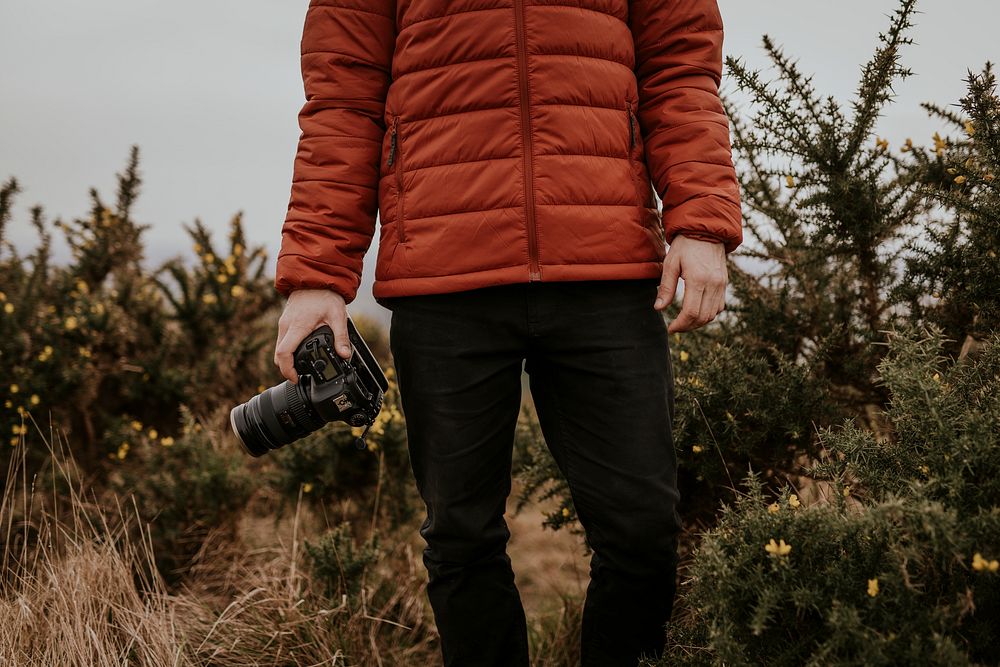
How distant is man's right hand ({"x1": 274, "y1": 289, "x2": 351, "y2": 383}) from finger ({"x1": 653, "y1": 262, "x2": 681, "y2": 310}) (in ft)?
2.42

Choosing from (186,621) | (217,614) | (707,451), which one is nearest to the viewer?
(707,451)

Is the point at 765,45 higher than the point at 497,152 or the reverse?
higher

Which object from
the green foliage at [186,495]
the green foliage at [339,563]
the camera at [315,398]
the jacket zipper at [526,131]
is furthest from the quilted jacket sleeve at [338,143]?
the green foliage at [186,495]

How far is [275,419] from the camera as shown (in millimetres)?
1806

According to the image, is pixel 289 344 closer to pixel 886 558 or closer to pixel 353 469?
pixel 886 558

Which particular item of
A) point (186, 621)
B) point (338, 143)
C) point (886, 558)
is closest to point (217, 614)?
point (186, 621)

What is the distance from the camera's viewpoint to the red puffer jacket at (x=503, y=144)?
5.46ft

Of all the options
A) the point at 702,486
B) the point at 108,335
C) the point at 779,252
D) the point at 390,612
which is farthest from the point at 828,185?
the point at 108,335

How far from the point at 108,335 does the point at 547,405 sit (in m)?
3.16

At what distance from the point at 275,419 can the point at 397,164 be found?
676mm

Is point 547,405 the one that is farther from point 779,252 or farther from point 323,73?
point 779,252

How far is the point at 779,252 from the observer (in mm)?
2590

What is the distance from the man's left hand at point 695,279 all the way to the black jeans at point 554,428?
0.30ft

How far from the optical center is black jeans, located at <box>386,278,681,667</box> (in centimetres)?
171
